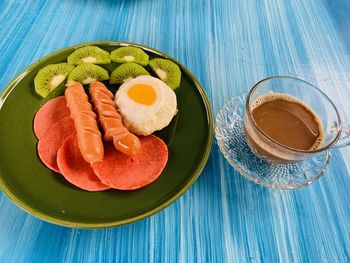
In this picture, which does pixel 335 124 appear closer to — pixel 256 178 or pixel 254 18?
pixel 256 178

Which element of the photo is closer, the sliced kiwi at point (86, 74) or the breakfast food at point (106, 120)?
the breakfast food at point (106, 120)

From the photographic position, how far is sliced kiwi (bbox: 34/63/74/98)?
1.32 metres

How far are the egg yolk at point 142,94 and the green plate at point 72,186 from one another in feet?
0.42

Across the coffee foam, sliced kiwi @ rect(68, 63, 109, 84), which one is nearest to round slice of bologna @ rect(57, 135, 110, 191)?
sliced kiwi @ rect(68, 63, 109, 84)

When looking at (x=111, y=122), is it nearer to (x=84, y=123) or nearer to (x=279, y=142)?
(x=84, y=123)

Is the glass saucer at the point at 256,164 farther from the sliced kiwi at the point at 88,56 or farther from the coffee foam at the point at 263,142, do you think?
the sliced kiwi at the point at 88,56

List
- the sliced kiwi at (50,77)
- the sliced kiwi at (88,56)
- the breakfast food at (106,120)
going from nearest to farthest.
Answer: the breakfast food at (106,120) → the sliced kiwi at (50,77) → the sliced kiwi at (88,56)

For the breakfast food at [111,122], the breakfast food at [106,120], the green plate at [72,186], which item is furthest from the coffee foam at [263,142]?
the breakfast food at [111,122]

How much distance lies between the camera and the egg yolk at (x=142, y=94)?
130 centimetres

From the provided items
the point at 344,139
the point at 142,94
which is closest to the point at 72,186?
the point at 142,94

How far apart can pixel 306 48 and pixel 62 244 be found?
5.47 ft

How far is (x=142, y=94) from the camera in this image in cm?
131

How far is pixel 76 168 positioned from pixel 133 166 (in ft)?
0.68

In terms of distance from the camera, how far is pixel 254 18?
198cm
